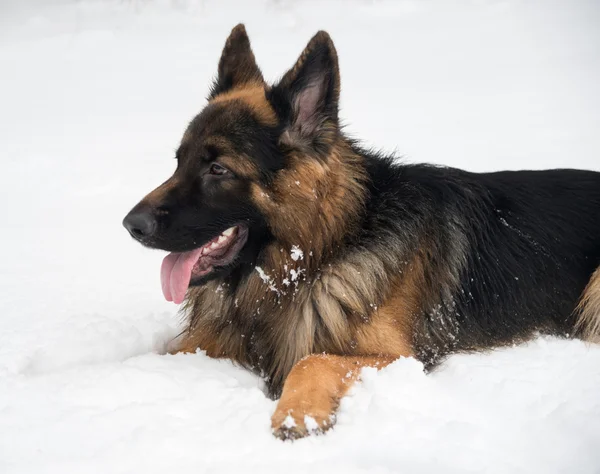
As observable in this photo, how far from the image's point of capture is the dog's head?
3344mm

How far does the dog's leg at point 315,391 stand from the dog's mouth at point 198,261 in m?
0.88

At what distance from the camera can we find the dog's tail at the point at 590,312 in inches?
160

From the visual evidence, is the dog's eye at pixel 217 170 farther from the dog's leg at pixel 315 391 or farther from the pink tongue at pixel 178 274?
the dog's leg at pixel 315 391

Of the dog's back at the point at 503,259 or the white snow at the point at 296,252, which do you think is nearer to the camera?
the white snow at the point at 296,252

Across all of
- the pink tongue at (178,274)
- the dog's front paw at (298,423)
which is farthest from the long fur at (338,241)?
the dog's front paw at (298,423)

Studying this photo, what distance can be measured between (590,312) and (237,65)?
3.29 metres

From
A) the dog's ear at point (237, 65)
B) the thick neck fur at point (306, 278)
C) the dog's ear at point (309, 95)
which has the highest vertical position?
the dog's ear at point (237, 65)

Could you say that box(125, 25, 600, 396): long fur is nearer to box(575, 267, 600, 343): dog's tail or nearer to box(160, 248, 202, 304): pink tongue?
box(575, 267, 600, 343): dog's tail

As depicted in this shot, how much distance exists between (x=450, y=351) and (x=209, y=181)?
207 cm

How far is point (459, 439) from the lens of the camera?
2525 mm

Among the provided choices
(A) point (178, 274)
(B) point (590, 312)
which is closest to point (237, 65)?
(A) point (178, 274)

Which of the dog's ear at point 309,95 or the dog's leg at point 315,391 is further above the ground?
the dog's ear at point 309,95

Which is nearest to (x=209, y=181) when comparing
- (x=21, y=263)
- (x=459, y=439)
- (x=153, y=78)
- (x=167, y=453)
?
(x=167, y=453)

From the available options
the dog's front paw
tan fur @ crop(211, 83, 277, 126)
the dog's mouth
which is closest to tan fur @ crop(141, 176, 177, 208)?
the dog's mouth
